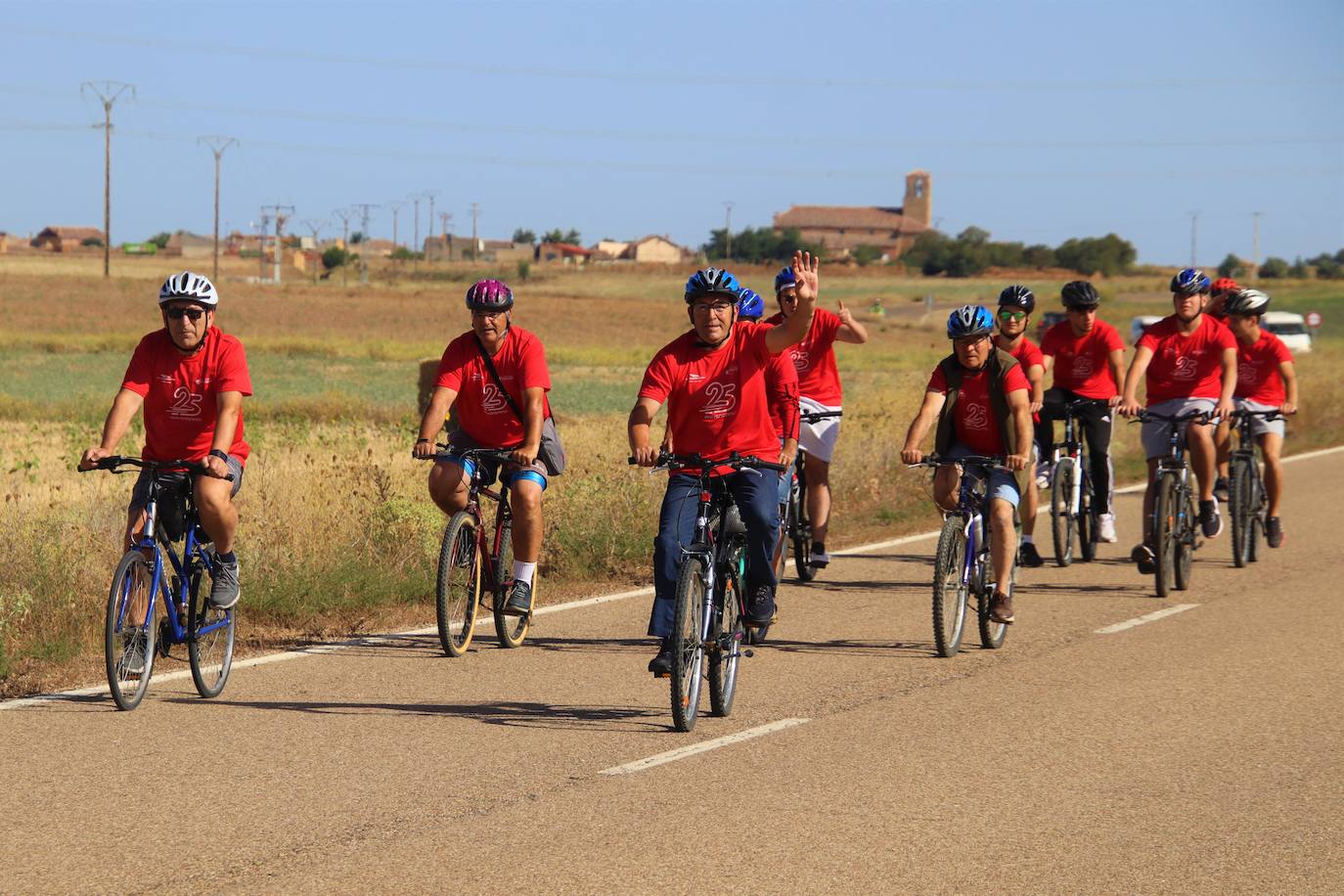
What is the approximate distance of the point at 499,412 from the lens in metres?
9.61

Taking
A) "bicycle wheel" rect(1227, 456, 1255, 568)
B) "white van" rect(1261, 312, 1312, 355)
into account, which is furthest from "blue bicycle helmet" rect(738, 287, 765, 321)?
"white van" rect(1261, 312, 1312, 355)

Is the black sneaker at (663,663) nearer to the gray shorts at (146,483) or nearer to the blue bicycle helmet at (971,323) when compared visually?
the gray shorts at (146,483)

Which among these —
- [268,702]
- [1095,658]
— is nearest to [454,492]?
[268,702]

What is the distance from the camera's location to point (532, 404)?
30.7 feet

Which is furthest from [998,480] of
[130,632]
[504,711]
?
[130,632]

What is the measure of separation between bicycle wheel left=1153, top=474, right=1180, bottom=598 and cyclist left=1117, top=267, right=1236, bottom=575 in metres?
0.48

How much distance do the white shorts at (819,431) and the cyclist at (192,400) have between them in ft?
15.3

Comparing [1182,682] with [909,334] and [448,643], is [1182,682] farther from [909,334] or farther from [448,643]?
[909,334]

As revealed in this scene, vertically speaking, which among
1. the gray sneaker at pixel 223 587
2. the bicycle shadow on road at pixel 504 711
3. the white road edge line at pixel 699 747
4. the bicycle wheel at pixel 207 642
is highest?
the gray sneaker at pixel 223 587

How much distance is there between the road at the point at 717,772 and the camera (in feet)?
18.8

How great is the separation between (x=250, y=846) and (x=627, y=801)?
4.56 feet

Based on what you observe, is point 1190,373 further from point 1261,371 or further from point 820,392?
point 820,392

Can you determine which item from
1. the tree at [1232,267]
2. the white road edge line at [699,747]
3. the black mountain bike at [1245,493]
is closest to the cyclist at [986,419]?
the white road edge line at [699,747]

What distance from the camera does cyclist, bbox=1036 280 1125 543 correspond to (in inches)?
521
